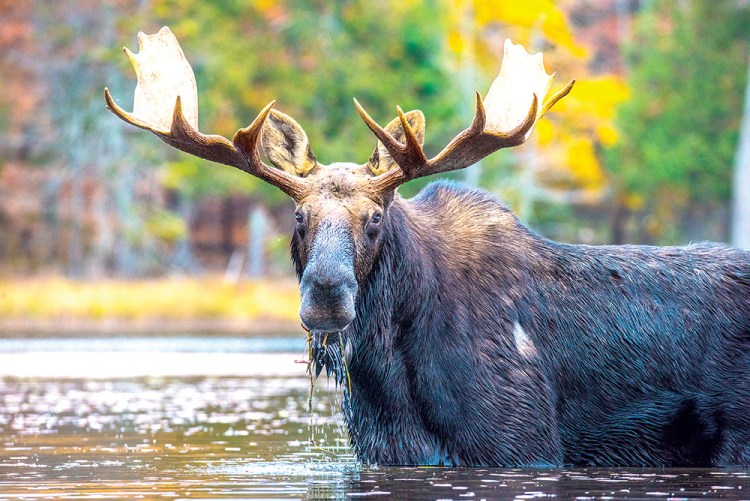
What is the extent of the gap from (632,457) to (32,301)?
24.4 metres

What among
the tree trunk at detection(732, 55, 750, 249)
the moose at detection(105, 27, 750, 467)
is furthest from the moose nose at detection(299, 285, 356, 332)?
the tree trunk at detection(732, 55, 750, 249)

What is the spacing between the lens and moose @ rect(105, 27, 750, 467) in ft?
31.2

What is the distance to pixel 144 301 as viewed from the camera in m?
33.0

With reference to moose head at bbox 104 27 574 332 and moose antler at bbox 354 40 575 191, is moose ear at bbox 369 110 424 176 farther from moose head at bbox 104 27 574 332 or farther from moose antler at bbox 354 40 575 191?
moose antler at bbox 354 40 575 191

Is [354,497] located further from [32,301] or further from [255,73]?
[255,73]

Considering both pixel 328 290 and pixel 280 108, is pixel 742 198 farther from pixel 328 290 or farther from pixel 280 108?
pixel 328 290

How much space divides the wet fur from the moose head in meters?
0.26

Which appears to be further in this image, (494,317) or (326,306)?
(494,317)

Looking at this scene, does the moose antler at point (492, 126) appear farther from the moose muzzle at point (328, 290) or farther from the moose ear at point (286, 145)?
the moose muzzle at point (328, 290)

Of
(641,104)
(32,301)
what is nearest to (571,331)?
(32,301)

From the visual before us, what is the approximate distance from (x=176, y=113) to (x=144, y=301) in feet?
77.1

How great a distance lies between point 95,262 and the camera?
139 ft

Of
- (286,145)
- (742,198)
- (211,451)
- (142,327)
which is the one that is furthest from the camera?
(742,198)

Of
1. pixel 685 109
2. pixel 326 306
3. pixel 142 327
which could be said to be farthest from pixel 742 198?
pixel 326 306
